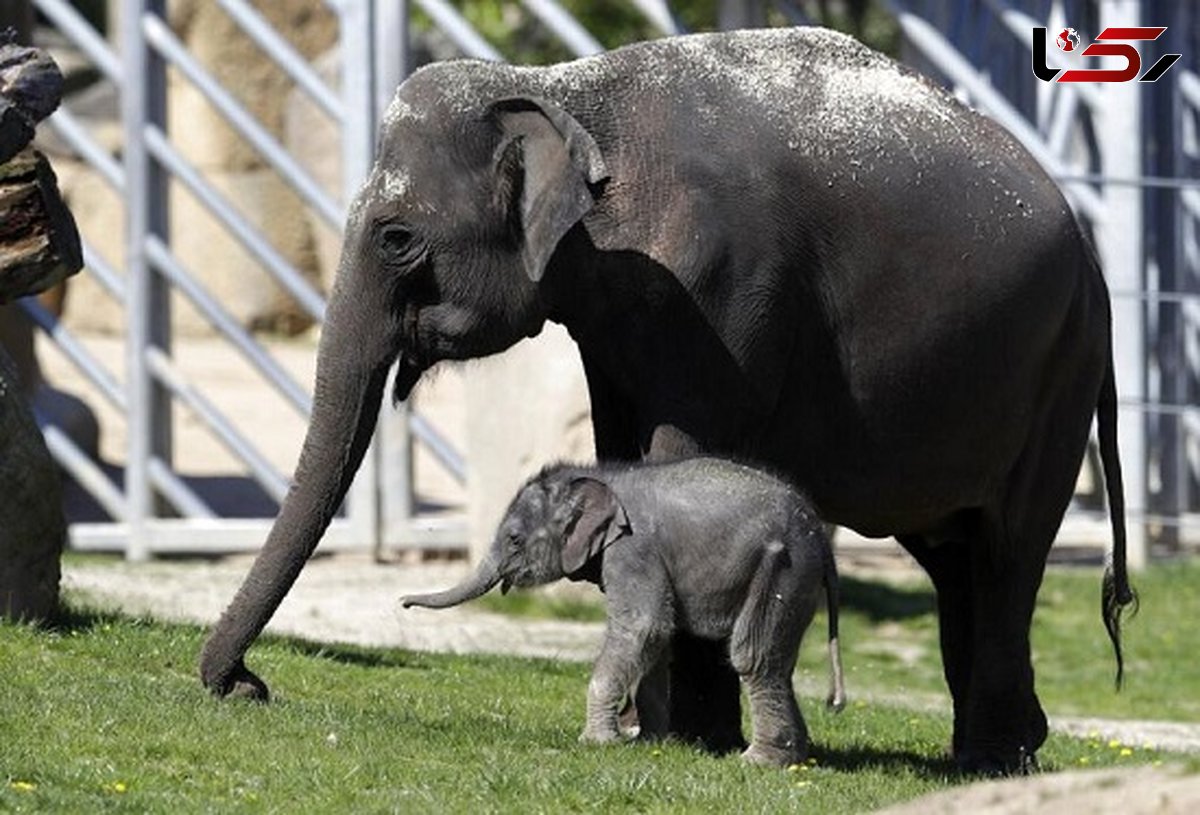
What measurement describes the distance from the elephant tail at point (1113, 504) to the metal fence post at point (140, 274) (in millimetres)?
8639

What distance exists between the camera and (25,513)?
10.8m

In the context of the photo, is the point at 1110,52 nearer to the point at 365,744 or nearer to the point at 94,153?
the point at 94,153

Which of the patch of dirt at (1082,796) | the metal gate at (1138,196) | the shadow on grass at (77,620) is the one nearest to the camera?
the patch of dirt at (1082,796)

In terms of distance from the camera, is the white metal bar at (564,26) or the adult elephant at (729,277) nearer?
the adult elephant at (729,277)

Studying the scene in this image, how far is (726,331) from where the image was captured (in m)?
8.92

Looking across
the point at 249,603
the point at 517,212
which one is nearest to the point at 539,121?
the point at 517,212

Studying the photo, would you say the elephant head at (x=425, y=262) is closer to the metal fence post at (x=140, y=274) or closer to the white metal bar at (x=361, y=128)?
the white metal bar at (x=361, y=128)

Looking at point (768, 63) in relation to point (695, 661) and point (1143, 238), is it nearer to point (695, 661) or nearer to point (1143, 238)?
point (695, 661)

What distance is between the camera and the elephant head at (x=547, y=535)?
8781mm

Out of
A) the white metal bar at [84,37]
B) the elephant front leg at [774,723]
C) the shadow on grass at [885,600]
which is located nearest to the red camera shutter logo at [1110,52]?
the shadow on grass at [885,600]

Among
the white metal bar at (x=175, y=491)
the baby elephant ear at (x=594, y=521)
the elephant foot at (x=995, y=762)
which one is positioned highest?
the baby elephant ear at (x=594, y=521)

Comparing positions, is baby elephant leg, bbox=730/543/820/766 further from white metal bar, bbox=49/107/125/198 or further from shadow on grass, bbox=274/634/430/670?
white metal bar, bbox=49/107/125/198

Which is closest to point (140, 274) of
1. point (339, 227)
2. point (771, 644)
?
point (339, 227)

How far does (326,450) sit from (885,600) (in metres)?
8.37
